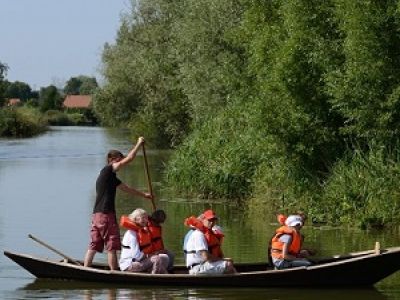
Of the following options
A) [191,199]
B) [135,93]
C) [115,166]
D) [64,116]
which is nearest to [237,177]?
[191,199]

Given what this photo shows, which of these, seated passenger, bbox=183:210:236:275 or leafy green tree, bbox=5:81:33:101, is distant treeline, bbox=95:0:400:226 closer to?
seated passenger, bbox=183:210:236:275

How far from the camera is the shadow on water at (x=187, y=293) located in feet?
44.7

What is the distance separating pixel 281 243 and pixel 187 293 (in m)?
1.41

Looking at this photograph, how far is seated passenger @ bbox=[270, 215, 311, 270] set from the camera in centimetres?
1398

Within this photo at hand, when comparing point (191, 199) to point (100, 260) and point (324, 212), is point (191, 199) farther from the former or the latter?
point (100, 260)

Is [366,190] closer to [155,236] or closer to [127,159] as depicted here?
[155,236]

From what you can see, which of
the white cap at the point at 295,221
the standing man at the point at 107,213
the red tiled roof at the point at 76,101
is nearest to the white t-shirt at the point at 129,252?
the standing man at the point at 107,213

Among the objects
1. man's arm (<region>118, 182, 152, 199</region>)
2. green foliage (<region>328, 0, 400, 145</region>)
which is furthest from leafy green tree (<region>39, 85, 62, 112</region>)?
man's arm (<region>118, 182, 152, 199</region>)

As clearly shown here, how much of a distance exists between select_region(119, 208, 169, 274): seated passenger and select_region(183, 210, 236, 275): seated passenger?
0.42m

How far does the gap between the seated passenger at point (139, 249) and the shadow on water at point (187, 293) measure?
11.1 inches

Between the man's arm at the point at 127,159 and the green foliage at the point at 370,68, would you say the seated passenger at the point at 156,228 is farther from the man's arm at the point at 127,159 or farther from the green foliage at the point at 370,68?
the green foliage at the point at 370,68

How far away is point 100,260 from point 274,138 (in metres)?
6.01

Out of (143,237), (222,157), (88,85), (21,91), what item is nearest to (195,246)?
(143,237)

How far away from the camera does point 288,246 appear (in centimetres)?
1406
